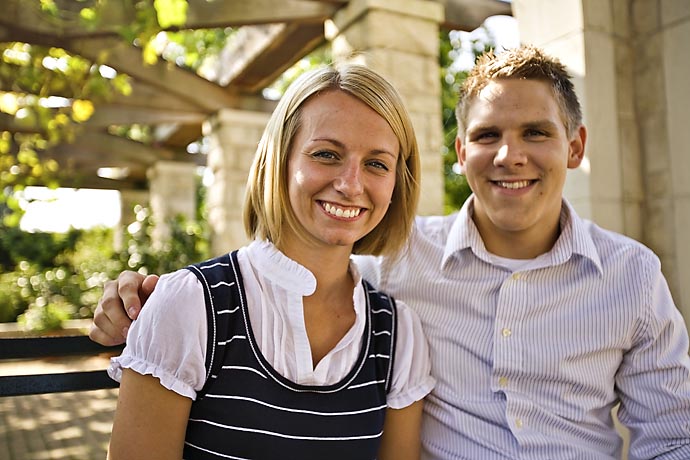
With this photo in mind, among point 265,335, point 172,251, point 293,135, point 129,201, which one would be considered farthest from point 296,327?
point 129,201

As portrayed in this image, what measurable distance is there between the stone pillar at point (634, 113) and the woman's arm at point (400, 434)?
4.34 ft

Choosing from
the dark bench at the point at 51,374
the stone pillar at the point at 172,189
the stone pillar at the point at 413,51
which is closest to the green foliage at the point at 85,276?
the stone pillar at the point at 172,189

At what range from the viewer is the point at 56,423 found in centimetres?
417

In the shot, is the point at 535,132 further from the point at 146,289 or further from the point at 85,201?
the point at 85,201

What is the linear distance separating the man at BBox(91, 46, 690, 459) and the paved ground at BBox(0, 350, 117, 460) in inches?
89.4

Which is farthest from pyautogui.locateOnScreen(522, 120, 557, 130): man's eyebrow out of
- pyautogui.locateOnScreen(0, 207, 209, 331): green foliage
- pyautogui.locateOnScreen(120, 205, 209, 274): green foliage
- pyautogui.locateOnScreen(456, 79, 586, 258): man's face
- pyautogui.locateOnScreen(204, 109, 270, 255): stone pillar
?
pyautogui.locateOnScreen(120, 205, 209, 274): green foliage

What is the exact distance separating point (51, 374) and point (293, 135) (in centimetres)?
80

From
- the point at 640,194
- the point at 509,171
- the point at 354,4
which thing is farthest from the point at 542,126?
the point at 354,4

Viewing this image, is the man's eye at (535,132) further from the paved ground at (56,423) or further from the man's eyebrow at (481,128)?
the paved ground at (56,423)

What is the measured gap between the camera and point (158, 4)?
3.15 metres

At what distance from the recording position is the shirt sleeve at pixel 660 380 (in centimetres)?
149

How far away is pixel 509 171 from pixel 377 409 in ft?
2.30

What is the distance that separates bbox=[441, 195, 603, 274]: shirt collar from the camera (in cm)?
159

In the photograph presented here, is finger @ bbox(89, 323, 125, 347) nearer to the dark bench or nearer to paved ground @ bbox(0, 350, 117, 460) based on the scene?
the dark bench
